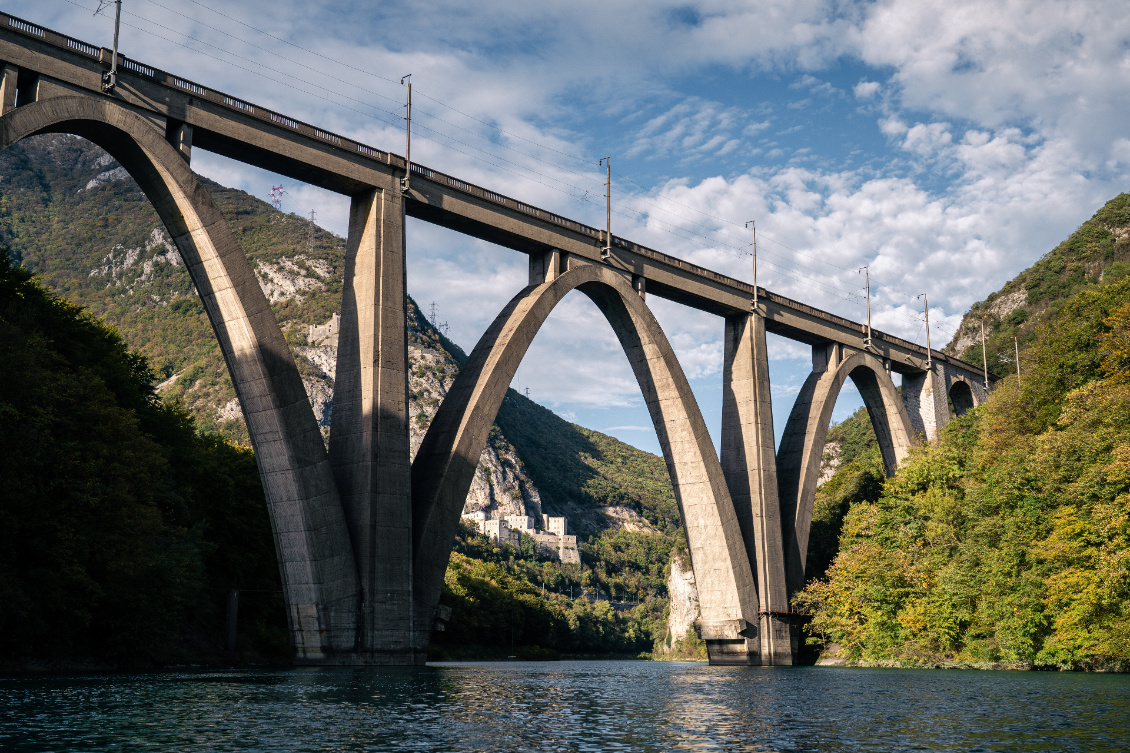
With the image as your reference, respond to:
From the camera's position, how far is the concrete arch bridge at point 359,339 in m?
27.1

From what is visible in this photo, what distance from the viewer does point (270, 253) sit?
175m

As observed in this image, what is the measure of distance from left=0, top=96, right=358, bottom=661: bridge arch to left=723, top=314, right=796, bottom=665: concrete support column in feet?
76.6

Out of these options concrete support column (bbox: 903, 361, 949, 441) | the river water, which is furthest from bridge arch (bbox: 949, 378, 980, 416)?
the river water

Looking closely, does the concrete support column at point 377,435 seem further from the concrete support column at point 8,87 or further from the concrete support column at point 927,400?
the concrete support column at point 927,400

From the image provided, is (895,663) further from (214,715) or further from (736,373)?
(214,715)

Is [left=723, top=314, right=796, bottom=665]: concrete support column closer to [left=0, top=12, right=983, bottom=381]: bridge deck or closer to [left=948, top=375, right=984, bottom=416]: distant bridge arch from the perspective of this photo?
[left=0, top=12, right=983, bottom=381]: bridge deck

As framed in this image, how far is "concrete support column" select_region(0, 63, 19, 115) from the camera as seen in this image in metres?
24.3

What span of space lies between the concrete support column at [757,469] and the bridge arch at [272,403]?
23.3 metres

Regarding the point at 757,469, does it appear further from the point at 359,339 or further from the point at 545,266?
the point at 359,339

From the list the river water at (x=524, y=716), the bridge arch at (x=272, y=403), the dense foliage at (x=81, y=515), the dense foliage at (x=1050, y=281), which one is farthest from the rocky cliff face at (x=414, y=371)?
the river water at (x=524, y=716)

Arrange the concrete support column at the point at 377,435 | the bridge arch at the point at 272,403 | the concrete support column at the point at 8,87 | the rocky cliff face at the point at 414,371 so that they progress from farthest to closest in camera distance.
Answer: the rocky cliff face at the point at 414,371, the concrete support column at the point at 377,435, the bridge arch at the point at 272,403, the concrete support column at the point at 8,87

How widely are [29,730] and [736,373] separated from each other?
3937 centimetres

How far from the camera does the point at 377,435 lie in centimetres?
3030

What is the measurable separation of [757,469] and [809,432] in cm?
597
